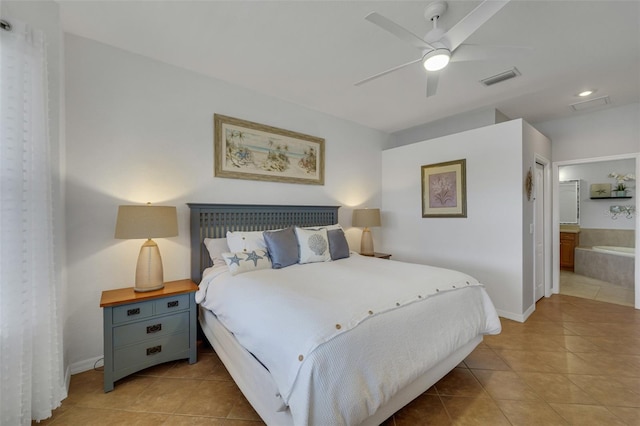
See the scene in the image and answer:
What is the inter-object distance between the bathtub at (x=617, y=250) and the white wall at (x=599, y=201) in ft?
1.53

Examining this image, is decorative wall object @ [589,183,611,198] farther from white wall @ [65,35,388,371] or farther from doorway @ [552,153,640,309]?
white wall @ [65,35,388,371]

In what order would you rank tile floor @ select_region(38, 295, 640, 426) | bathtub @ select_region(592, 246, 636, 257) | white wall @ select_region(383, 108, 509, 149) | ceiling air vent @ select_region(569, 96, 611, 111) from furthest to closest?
bathtub @ select_region(592, 246, 636, 257)
white wall @ select_region(383, 108, 509, 149)
ceiling air vent @ select_region(569, 96, 611, 111)
tile floor @ select_region(38, 295, 640, 426)

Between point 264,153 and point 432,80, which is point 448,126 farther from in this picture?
point 264,153

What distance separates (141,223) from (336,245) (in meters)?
1.92

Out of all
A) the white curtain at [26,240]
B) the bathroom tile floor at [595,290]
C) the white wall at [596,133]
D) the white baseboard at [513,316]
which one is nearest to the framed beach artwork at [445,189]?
the white baseboard at [513,316]

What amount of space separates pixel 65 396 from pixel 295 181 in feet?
9.38

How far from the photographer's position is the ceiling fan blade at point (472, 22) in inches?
56.6

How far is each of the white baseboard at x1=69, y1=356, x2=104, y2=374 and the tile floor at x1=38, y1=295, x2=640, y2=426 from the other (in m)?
0.05

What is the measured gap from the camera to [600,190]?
562cm

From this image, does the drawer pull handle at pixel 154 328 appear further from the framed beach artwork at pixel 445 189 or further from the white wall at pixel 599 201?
the white wall at pixel 599 201

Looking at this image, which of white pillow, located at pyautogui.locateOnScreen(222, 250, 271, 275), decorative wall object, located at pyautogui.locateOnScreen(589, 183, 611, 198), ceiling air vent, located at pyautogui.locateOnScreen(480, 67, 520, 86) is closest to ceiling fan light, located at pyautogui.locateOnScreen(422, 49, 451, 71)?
ceiling air vent, located at pyautogui.locateOnScreen(480, 67, 520, 86)

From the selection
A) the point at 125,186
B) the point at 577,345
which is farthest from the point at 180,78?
the point at 577,345

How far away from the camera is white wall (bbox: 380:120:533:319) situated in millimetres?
3211

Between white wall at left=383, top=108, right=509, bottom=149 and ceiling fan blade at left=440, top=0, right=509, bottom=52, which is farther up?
white wall at left=383, top=108, right=509, bottom=149
